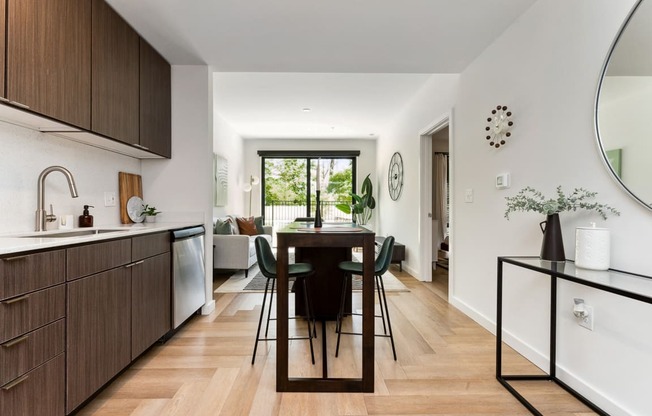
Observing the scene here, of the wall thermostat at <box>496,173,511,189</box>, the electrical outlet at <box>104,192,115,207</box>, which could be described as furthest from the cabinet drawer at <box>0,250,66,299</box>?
the wall thermostat at <box>496,173,511,189</box>

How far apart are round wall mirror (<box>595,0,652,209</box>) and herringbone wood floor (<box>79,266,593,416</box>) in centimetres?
123

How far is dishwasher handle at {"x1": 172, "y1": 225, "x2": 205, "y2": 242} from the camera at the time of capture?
2.50 m

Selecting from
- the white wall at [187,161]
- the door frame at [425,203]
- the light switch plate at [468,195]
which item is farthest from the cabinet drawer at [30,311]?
the door frame at [425,203]

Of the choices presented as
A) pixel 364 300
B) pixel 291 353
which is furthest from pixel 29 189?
pixel 364 300

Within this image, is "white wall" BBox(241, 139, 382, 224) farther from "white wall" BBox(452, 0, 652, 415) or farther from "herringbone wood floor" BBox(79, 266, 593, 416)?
Result: "herringbone wood floor" BBox(79, 266, 593, 416)

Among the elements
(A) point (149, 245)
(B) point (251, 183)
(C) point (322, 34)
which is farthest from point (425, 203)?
(B) point (251, 183)

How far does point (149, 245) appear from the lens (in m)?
2.15

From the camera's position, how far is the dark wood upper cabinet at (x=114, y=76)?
2.06m

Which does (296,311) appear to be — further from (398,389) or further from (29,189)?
(29,189)

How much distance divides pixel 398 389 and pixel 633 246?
1.40 metres

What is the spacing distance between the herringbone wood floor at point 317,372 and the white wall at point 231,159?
3408mm

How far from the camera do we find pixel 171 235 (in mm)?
2469

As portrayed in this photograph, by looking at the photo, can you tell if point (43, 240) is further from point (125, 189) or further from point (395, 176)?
point (395, 176)

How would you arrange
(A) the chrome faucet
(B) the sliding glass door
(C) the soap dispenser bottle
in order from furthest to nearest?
(B) the sliding glass door < (C) the soap dispenser bottle < (A) the chrome faucet
